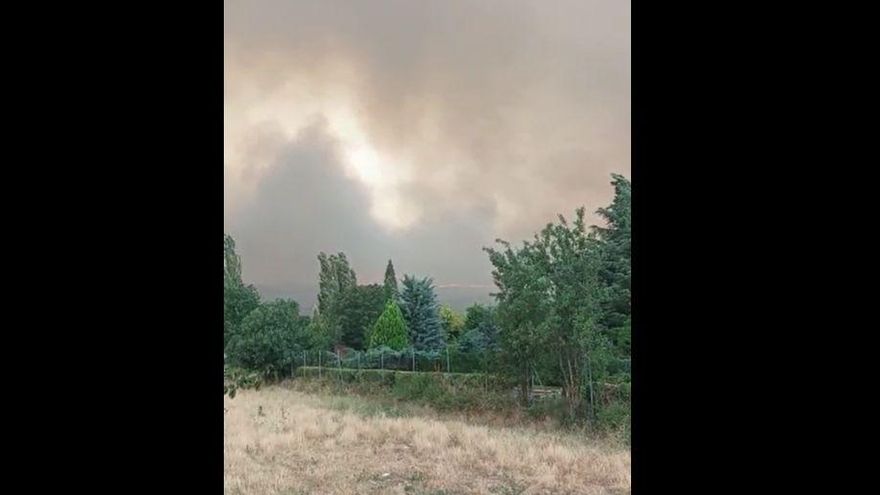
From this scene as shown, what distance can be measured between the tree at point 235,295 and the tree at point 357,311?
42cm

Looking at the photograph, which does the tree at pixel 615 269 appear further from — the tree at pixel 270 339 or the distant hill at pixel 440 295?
the tree at pixel 270 339

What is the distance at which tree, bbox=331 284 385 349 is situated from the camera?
135 inches

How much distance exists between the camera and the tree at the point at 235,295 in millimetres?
3408

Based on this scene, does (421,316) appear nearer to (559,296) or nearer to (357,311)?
(357,311)

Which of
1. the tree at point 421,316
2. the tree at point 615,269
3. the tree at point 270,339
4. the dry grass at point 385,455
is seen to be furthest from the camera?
the tree at point 270,339

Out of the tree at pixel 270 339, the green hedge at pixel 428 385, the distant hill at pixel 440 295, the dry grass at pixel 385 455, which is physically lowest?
the dry grass at pixel 385 455

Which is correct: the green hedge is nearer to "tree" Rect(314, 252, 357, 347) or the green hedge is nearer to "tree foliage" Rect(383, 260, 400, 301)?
"tree" Rect(314, 252, 357, 347)

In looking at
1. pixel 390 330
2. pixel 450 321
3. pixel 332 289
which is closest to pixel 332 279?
pixel 332 289

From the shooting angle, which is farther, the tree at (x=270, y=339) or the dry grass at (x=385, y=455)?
the tree at (x=270, y=339)

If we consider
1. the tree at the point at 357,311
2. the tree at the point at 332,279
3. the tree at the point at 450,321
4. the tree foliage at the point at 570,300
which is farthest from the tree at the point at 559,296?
the tree at the point at 332,279

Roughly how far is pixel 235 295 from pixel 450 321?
3.54ft
